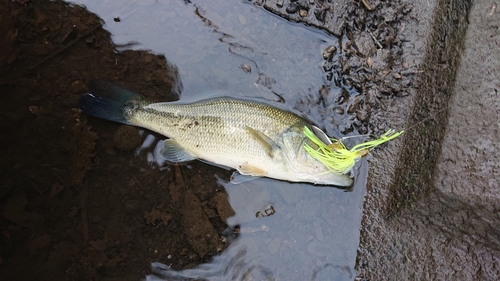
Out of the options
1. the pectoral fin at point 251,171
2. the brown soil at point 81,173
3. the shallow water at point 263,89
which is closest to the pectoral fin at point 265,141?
the pectoral fin at point 251,171

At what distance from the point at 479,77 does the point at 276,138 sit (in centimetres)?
200

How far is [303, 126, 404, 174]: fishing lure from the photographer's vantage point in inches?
128

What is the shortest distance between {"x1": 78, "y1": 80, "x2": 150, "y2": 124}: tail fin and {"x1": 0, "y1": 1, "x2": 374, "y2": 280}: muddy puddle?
16 centimetres

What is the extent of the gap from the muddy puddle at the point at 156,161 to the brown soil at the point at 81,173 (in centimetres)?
1

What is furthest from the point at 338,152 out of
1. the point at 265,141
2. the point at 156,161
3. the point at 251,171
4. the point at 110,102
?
the point at 110,102

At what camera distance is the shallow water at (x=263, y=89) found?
3525 mm

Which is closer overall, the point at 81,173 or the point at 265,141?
the point at 265,141

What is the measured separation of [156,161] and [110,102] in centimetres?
76

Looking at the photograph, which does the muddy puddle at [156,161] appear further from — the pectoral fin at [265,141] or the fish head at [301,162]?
the pectoral fin at [265,141]

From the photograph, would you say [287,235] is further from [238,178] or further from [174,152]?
[174,152]

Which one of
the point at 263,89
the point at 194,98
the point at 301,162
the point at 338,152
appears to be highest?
the point at 263,89

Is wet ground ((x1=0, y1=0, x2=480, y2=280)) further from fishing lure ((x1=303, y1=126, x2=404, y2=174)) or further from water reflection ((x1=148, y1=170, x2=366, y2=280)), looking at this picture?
fishing lure ((x1=303, y1=126, x2=404, y2=174))

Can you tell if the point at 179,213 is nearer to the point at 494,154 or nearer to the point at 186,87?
the point at 186,87

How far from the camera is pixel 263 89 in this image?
372 cm
